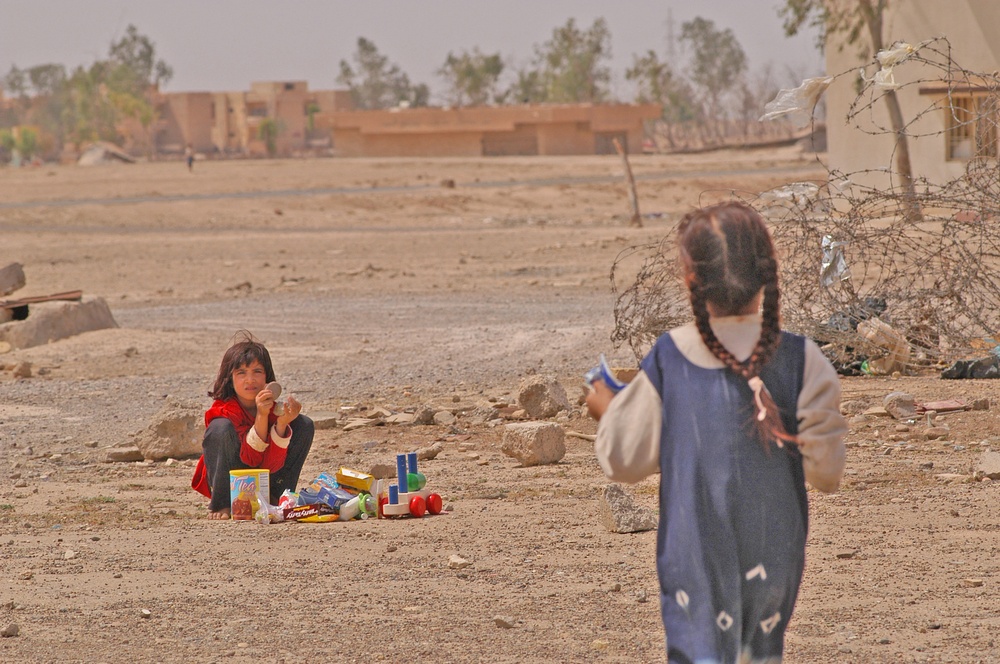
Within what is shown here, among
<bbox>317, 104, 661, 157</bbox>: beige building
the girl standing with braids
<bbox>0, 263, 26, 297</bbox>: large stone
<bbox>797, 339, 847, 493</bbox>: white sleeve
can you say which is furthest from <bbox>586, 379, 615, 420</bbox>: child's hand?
<bbox>317, 104, 661, 157</bbox>: beige building

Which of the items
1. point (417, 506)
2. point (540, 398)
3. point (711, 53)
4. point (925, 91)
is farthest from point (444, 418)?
point (711, 53)

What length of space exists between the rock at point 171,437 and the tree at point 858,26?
14.9 m

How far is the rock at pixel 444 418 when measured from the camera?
8.25m

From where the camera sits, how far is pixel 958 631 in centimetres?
412

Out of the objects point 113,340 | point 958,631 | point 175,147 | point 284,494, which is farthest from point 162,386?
point 175,147

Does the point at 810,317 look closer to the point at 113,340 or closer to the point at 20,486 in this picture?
the point at 20,486

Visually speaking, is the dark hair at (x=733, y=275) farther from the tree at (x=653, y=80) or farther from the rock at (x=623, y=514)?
the tree at (x=653, y=80)

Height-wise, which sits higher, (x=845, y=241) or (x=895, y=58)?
(x=895, y=58)

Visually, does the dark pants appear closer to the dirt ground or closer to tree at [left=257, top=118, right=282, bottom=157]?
the dirt ground

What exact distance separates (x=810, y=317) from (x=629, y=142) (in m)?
51.4

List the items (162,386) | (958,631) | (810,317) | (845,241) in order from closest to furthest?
(958,631)
(845,241)
(810,317)
(162,386)

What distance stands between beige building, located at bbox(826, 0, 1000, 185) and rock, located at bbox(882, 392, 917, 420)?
34.8 ft

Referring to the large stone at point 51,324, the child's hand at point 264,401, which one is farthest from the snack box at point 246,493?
the large stone at point 51,324

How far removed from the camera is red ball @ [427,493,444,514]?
5895 mm
